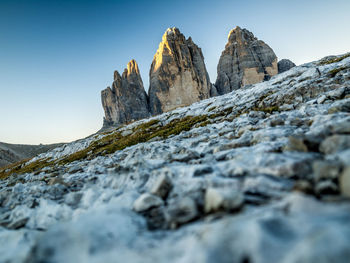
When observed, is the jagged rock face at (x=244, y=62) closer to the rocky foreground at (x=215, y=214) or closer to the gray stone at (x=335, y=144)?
the gray stone at (x=335, y=144)

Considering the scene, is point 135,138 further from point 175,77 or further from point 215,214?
point 175,77

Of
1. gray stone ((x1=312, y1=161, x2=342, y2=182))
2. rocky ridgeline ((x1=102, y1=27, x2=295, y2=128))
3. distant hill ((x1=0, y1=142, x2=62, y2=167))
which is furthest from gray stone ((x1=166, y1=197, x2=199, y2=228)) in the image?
distant hill ((x1=0, y1=142, x2=62, y2=167))

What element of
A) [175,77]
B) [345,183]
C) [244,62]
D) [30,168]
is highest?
[244,62]

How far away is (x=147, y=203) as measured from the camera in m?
4.41

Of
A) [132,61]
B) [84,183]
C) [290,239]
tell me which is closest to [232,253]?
[290,239]

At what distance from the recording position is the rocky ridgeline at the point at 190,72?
94.6 m

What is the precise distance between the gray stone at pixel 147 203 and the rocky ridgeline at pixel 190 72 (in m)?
86.3

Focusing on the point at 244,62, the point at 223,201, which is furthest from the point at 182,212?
the point at 244,62

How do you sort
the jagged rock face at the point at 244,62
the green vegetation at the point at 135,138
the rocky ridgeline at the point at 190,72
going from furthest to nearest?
the jagged rock face at the point at 244,62 < the rocky ridgeline at the point at 190,72 < the green vegetation at the point at 135,138

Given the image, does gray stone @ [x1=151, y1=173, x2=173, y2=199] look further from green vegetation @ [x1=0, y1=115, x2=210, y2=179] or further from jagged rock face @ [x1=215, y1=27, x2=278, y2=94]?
jagged rock face @ [x1=215, y1=27, x2=278, y2=94]

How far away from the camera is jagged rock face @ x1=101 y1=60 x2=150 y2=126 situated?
107375 millimetres

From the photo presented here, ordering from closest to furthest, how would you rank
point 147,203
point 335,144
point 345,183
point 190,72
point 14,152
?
point 345,183 < point 335,144 < point 147,203 < point 190,72 < point 14,152

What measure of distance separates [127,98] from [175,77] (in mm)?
36139

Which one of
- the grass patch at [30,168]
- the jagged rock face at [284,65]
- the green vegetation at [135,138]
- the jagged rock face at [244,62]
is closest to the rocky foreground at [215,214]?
the green vegetation at [135,138]
